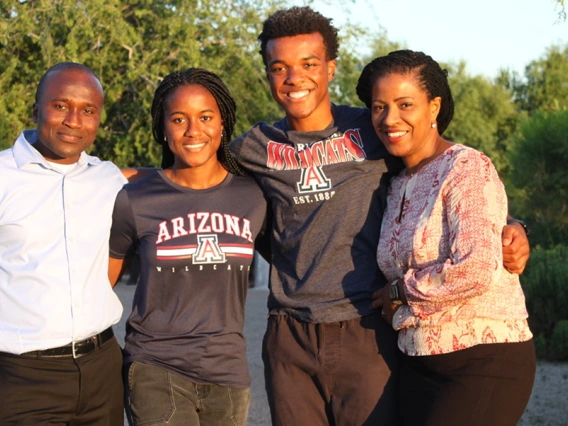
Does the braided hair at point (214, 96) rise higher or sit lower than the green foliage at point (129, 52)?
lower

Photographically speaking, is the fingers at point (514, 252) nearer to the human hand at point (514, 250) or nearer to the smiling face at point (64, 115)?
the human hand at point (514, 250)

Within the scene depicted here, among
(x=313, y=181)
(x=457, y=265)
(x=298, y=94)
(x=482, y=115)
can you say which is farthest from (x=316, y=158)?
(x=482, y=115)

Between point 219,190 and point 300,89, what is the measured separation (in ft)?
1.80

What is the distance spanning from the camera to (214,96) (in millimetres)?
3434

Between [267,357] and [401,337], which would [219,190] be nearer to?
[267,357]

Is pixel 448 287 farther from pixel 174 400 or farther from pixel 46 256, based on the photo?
pixel 46 256

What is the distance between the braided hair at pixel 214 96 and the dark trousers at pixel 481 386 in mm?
1253

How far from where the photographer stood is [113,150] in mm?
13555

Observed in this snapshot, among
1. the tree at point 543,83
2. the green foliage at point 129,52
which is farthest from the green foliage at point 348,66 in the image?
the tree at point 543,83

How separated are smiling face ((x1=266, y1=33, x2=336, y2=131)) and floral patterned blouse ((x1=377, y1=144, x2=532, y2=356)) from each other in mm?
632

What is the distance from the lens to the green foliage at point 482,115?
918 inches

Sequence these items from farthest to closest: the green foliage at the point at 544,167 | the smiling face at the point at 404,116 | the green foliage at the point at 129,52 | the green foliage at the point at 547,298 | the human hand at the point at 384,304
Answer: the green foliage at the point at 129,52 → the green foliage at the point at 544,167 → the green foliage at the point at 547,298 → the smiling face at the point at 404,116 → the human hand at the point at 384,304

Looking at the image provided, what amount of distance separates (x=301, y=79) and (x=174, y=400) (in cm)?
141

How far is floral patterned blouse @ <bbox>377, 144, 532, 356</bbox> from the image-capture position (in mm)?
2814
